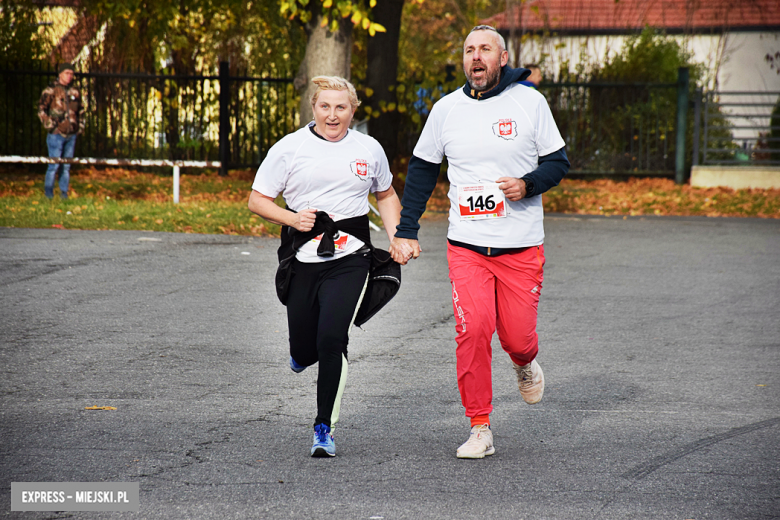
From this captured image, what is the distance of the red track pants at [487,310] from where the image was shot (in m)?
4.39

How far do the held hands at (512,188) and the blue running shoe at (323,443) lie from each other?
1.41 meters

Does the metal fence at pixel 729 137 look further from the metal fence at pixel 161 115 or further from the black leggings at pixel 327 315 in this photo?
the black leggings at pixel 327 315

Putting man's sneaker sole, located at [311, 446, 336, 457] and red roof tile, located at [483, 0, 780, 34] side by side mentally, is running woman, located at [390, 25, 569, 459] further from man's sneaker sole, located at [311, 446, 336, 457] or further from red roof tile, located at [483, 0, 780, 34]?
red roof tile, located at [483, 0, 780, 34]

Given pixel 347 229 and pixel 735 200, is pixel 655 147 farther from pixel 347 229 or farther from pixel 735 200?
pixel 347 229

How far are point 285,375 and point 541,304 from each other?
309 cm

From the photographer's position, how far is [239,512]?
3.53 meters

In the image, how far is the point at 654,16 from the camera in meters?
33.6

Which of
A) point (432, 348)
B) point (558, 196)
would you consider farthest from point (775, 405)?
point (558, 196)

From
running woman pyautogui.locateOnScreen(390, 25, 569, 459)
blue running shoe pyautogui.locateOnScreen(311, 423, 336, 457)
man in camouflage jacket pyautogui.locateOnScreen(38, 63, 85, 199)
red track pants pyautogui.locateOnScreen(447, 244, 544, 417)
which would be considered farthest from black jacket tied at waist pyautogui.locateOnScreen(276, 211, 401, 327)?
man in camouflage jacket pyautogui.locateOnScreen(38, 63, 85, 199)

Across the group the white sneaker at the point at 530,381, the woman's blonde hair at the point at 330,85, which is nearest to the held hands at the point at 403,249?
the woman's blonde hair at the point at 330,85

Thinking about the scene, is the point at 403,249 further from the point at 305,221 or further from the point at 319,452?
the point at 319,452

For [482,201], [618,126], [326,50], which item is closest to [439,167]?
[482,201]

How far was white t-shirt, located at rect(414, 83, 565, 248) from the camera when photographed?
4488 millimetres

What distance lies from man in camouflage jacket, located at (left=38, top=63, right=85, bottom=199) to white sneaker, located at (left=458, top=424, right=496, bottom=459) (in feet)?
39.8
